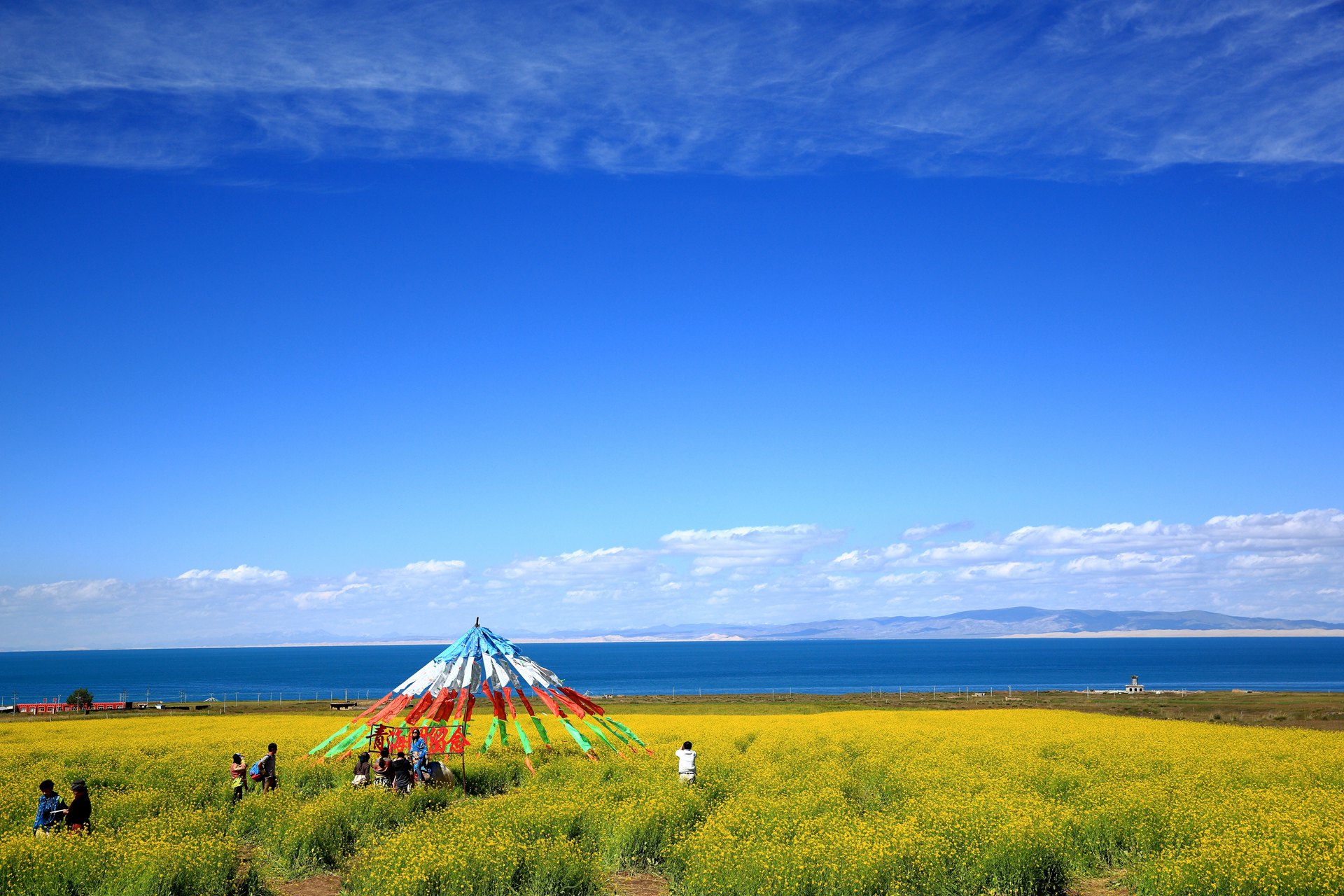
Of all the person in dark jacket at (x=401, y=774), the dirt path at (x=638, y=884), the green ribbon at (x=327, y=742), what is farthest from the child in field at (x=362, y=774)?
the dirt path at (x=638, y=884)

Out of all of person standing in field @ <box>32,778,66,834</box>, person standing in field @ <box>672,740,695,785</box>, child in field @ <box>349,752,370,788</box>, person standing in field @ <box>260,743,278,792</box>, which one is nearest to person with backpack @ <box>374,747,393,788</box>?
child in field @ <box>349,752,370,788</box>

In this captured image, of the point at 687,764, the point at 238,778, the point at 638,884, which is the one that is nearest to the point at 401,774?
the point at 238,778

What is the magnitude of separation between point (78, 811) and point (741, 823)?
41.6 ft

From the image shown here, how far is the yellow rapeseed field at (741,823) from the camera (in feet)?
45.8

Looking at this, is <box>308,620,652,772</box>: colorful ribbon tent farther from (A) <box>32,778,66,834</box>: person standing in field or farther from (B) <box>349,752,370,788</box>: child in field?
(A) <box>32,778,66,834</box>: person standing in field

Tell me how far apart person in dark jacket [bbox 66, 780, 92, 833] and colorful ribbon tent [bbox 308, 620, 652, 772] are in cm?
1024

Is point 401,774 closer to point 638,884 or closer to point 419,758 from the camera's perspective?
point 419,758

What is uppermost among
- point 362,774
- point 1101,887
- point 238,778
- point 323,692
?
point 238,778

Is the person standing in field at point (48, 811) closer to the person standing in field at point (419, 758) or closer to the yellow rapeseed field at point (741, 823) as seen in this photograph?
the yellow rapeseed field at point (741, 823)

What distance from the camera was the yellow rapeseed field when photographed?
45.8 feet

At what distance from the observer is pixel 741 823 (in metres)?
17.1

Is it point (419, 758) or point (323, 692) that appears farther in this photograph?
point (323, 692)

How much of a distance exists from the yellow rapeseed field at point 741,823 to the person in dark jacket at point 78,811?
83 centimetres

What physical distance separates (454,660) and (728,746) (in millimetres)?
10067
